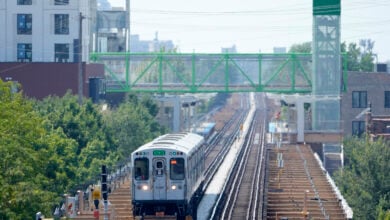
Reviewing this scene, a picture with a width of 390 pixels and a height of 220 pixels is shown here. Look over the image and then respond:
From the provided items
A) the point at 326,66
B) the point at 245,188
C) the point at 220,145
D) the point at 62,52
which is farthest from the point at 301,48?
the point at 245,188

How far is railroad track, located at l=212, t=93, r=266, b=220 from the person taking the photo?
40.9 meters

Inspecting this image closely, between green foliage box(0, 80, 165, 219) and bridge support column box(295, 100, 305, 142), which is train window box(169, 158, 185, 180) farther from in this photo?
bridge support column box(295, 100, 305, 142)

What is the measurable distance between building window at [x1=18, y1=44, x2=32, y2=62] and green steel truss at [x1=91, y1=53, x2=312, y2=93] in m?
8.07

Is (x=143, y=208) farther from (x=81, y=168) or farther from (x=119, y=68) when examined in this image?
(x=119, y=68)

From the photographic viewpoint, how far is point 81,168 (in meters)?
42.5

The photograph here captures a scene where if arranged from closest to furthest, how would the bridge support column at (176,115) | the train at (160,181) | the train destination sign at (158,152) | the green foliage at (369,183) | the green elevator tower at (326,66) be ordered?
the train destination sign at (158,152), the train at (160,181), the green foliage at (369,183), the green elevator tower at (326,66), the bridge support column at (176,115)

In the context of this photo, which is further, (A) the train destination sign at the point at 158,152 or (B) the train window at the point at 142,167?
(B) the train window at the point at 142,167

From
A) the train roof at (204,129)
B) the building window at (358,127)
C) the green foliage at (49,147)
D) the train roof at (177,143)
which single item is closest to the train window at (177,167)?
the train roof at (177,143)

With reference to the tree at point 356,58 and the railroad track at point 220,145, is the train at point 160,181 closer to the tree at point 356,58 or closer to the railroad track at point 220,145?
the railroad track at point 220,145

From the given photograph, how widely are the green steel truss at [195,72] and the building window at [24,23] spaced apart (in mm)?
8310

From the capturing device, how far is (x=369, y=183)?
4925cm

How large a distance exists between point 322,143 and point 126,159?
69.4 feet

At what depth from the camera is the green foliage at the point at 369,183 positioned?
155 feet

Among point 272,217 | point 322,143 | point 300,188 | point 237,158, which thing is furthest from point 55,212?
point 322,143
